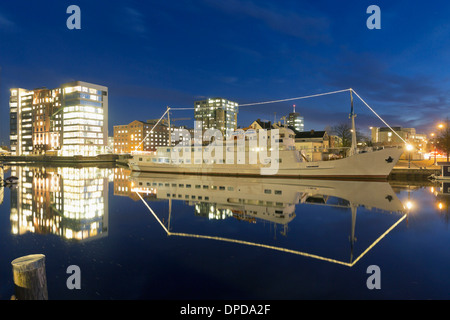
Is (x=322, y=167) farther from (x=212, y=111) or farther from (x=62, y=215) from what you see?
(x=212, y=111)

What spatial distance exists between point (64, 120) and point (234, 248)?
128m

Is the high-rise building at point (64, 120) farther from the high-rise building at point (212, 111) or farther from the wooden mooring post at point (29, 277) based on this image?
the wooden mooring post at point (29, 277)

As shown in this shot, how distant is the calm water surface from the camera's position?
6.36 meters

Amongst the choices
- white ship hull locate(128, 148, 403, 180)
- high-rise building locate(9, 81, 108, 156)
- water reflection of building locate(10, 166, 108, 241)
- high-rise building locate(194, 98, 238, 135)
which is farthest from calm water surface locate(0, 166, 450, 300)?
high-rise building locate(194, 98, 238, 135)

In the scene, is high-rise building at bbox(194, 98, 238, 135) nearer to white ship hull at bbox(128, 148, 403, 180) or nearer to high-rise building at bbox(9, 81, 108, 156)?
high-rise building at bbox(9, 81, 108, 156)

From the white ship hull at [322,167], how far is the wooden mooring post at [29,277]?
33142 mm

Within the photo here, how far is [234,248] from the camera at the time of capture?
30.5ft

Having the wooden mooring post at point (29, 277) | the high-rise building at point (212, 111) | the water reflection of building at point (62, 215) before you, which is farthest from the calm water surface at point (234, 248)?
the high-rise building at point (212, 111)

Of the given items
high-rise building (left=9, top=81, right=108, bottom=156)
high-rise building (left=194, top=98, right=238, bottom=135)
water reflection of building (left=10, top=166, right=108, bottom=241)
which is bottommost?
water reflection of building (left=10, top=166, right=108, bottom=241)

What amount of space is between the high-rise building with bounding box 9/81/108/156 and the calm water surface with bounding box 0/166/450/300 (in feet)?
352

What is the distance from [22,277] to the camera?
Result: 493 centimetres

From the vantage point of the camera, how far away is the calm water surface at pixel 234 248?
6.36m

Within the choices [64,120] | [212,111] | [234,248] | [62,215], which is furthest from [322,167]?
[212,111]
